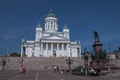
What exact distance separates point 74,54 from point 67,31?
12.4 metres

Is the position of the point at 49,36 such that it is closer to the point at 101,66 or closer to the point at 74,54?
the point at 74,54

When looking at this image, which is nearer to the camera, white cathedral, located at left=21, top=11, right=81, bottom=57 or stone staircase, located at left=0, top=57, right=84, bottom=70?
stone staircase, located at left=0, top=57, right=84, bottom=70

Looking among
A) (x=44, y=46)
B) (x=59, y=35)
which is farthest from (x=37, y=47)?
(x=59, y=35)

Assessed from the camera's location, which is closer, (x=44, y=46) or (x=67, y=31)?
(x=44, y=46)

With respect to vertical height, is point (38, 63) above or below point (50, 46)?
below

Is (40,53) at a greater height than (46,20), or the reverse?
(46,20)

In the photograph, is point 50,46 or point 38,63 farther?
point 50,46

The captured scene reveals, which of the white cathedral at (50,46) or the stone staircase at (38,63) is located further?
the white cathedral at (50,46)

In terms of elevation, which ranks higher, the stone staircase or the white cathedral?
the white cathedral

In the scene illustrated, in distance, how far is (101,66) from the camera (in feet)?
124

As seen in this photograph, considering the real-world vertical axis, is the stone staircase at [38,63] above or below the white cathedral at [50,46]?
below

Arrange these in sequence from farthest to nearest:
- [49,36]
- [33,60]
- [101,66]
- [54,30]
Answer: [54,30]
[49,36]
[33,60]
[101,66]

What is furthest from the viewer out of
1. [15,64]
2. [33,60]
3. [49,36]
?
[49,36]

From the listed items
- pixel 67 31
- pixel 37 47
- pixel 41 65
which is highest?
pixel 67 31
